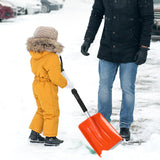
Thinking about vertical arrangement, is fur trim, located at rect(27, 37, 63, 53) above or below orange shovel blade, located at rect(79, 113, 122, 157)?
above

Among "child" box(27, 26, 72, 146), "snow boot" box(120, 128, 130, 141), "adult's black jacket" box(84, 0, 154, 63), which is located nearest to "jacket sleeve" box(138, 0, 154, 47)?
"adult's black jacket" box(84, 0, 154, 63)

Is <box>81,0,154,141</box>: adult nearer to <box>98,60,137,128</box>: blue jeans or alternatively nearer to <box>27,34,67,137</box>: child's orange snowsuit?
<box>98,60,137,128</box>: blue jeans

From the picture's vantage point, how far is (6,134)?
12.5 feet

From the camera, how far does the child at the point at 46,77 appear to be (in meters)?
3.24

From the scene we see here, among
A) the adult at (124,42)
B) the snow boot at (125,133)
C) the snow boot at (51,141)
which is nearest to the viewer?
the adult at (124,42)

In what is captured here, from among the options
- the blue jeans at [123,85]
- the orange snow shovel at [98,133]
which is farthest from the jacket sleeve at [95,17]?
the orange snow shovel at [98,133]

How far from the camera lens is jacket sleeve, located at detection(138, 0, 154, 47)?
3268 mm

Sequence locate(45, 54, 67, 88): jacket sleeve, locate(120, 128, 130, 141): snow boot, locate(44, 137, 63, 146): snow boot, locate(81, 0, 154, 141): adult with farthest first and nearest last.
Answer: locate(120, 128, 130, 141): snow boot < locate(44, 137, 63, 146): snow boot < locate(81, 0, 154, 141): adult < locate(45, 54, 67, 88): jacket sleeve

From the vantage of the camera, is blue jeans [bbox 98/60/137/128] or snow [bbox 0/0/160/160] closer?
snow [bbox 0/0/160/160]

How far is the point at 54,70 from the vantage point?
3.22m

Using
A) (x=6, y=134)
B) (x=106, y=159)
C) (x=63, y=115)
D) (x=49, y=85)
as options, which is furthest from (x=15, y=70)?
(x=106, y=159)

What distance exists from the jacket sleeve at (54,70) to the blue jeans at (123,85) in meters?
0.59

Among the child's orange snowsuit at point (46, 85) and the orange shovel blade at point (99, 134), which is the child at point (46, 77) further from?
the orange shovel blade at point (99, 134)

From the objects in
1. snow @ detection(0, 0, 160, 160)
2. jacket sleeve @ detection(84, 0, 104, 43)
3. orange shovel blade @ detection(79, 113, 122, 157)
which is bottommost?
snow @ detection(0, 0, 160, 160)
